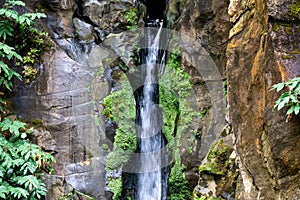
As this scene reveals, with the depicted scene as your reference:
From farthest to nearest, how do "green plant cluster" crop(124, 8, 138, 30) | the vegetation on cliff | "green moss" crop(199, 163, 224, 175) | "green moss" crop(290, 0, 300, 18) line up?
"green plant cluster" crop(124, 8, 138, 30)
the vegetation on cliff
"green moss" crop(199, 163, 224, 175)
"green moss" crop(290, 0, 300, 18)

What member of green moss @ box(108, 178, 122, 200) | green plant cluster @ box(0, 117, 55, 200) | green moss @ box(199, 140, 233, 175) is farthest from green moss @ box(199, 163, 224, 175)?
green plant cluster @ box(0, 117, 55, 200)

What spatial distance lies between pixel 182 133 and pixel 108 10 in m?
3.52

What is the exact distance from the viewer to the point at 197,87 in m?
5.84

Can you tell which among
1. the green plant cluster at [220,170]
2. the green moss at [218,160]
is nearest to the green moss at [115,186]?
the green plant cluster at [220,170]

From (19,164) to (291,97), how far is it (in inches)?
166

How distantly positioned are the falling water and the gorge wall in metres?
0.99

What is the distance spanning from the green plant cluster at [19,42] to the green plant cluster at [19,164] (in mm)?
830

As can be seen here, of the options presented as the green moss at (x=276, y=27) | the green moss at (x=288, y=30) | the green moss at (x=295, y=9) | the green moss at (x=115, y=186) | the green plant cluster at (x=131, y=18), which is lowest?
the green moss at (x=115, y=186)

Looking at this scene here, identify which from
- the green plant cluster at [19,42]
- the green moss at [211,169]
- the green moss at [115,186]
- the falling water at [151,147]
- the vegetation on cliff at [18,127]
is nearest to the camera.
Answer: the green moss at [211,169]

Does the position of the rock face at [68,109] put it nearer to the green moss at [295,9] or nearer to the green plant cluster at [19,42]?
the green plant cluster at [19,42]

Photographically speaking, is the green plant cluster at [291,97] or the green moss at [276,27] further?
the green moss at [276,27]

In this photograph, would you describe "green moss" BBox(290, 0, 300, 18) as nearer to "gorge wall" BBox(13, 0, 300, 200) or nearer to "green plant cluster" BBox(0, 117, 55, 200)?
Answer: "gorge wall" BBox(13, 0, 300, 200)

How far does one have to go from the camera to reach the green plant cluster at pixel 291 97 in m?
2.23

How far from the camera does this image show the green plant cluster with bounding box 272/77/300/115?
223cm
